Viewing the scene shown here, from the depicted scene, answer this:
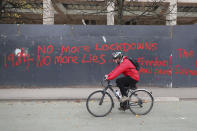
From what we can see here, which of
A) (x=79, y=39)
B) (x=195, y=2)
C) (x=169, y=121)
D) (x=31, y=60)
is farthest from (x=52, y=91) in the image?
(x=195, y=2)

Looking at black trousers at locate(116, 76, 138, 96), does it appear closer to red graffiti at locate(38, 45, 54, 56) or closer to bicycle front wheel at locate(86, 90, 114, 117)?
bicycle front wheel at locate(86, 90, 114, 117)

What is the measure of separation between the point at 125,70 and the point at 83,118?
1.62 metres

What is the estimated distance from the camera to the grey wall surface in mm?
10180

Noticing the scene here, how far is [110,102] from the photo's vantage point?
19.6 ft

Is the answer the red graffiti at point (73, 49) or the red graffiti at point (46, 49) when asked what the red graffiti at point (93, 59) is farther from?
the red graffiti at point (46, 49)

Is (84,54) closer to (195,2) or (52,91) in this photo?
(52,91)

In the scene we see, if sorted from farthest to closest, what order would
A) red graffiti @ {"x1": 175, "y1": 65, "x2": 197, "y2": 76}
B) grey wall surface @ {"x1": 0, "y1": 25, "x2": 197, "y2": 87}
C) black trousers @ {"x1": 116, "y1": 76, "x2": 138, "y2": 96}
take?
red graffiti @ {"x1": 175, "y1": 65, "x2": 197, "y2": 76} < grey wall surface @ {"x1": 0, "y1": 25, "x2": 197, "y2": 87} < black trousers @ {"x1": 116, "y1": 76, "x2": 138, "y2": 96}

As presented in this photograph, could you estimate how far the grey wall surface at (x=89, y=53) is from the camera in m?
10.2

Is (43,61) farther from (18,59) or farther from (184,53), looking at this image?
(184,53)

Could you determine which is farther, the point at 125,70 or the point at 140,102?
the point at 140,102

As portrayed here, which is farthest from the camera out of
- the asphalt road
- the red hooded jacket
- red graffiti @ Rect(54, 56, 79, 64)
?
red graffiti @ Rect(54, 56, 79, 64)

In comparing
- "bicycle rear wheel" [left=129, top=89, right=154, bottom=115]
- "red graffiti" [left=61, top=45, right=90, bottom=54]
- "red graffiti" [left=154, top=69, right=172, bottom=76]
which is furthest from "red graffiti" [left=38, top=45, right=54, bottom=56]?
"bicycle rear wheel" [left=129, top=89, right=154, bottom=115]

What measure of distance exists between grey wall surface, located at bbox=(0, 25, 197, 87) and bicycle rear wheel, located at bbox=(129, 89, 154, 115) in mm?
4287

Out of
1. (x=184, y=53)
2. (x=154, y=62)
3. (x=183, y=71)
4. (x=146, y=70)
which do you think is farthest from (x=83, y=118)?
(x=184, y=53)
